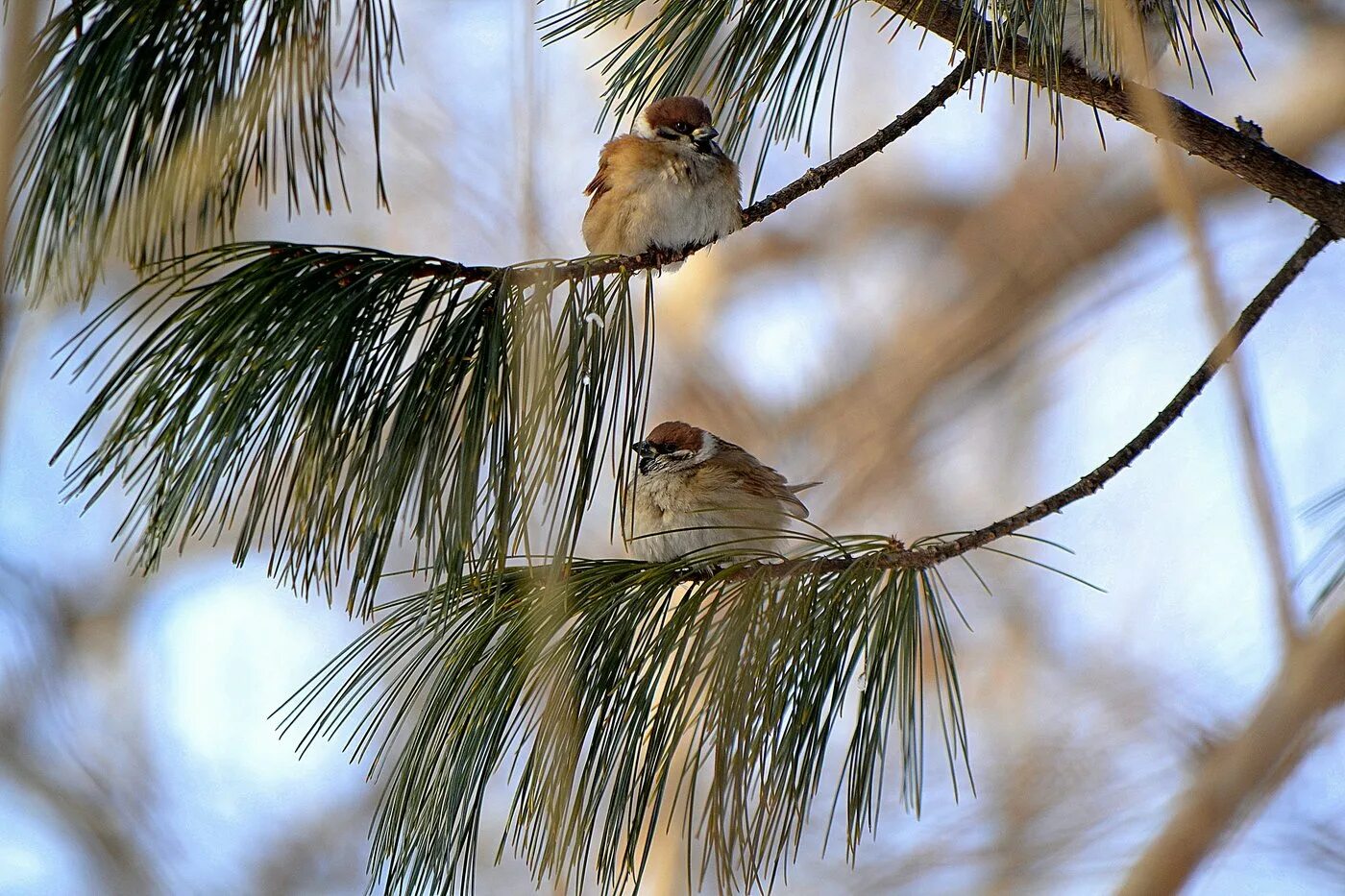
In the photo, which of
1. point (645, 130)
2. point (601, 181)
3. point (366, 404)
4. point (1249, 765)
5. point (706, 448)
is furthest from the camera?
point (706, 448)

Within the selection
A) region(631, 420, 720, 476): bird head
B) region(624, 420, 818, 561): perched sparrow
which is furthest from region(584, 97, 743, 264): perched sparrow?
region(631, 420, 720, 476): bird head

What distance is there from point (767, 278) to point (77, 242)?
434 centimetres

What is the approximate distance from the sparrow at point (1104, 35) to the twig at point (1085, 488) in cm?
28

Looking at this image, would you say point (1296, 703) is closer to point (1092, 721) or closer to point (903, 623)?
point (903, 623)

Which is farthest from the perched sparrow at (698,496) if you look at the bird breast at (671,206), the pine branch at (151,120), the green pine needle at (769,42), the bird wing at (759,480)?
the pine branch at (151,120)

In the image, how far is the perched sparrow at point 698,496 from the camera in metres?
2.35

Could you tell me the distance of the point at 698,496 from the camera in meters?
2.42

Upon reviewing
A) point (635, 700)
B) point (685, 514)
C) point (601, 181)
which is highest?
point (601, 181)

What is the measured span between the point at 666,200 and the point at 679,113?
228mm

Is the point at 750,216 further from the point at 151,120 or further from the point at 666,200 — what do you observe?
the point at 666,200

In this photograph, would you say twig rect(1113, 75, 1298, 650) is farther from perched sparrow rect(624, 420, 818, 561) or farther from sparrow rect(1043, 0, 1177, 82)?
perched sparrow rect(624, 420, 818, 561)

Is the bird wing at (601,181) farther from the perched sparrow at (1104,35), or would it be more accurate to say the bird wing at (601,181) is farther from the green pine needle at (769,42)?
the perched sparrow at (1104,35)

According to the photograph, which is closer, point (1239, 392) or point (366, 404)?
point (1239, 392)

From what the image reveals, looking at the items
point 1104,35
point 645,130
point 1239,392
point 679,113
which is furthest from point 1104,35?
point 645,130
